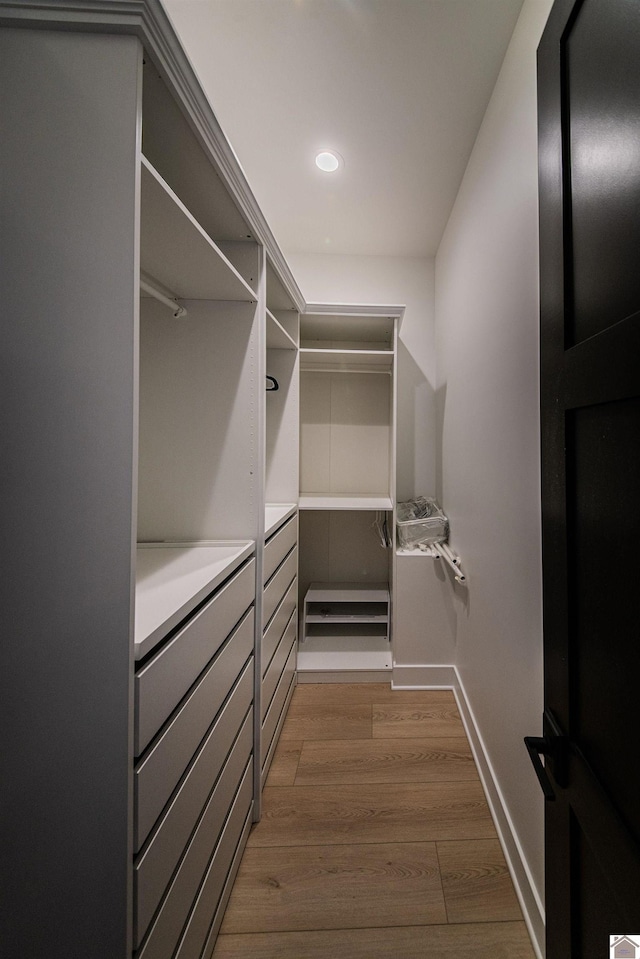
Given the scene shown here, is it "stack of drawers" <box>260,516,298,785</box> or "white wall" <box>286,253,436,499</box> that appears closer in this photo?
"stack of drawers" <box>260,516,298,785</box>

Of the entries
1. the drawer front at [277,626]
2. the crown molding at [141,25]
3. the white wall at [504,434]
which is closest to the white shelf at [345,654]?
the drawer front at [277,626]

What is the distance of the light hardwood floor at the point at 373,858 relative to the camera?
103 centimetres

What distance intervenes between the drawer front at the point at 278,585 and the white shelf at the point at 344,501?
31 centimetres

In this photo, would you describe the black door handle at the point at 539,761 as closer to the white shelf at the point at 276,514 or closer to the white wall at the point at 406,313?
the white shelf at the point at 276,514

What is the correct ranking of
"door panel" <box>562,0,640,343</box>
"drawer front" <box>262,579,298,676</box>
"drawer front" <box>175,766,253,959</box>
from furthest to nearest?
"drawer front" <box>262,579,298,676</box>, "drawer front" <box>175,766,253,959</box>, "door panel" <box>562,0,640,343</box>

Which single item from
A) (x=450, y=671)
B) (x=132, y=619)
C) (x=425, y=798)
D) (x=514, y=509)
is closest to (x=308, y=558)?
(x=450, y=671)

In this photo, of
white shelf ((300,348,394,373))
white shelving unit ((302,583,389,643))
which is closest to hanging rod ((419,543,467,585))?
white shelving unit ((302,583,389,643))

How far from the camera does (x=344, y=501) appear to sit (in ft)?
7.89

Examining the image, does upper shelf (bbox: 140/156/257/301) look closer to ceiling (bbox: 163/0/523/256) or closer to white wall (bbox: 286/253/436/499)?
ceiling (bbox: 163/0/523/256)

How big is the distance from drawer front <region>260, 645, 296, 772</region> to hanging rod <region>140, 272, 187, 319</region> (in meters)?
1.57

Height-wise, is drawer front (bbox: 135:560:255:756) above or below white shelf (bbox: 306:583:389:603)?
above

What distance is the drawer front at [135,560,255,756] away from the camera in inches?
25.6

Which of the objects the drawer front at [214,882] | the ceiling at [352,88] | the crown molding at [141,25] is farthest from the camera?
the ceiling at [352,88]

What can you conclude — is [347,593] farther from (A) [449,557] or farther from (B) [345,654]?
(A) [449,557]
